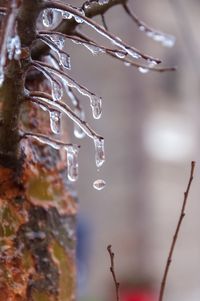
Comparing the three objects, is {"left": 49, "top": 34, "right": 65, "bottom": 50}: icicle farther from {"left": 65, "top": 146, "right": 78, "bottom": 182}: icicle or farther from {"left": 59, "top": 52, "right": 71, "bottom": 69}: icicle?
{"left": 65, "top": 146, "right": 78, "bottom": 182}: icicle

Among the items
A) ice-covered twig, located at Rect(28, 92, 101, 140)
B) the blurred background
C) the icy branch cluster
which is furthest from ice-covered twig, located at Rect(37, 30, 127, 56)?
the blurred background

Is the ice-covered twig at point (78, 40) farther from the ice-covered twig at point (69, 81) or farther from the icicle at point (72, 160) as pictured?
the icicle at point (72, 160)

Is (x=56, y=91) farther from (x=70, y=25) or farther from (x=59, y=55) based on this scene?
(x=70, y=25)

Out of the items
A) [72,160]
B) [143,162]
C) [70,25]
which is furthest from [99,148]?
[143,162]

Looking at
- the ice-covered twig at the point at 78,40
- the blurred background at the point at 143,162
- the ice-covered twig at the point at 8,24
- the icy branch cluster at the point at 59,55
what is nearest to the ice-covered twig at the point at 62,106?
the icy branch cluster at the point at 59,55

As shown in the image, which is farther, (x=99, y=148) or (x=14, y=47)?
(x=99, y=148)
